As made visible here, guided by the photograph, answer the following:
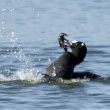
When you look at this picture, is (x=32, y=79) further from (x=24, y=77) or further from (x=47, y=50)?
(x=47, y=50)

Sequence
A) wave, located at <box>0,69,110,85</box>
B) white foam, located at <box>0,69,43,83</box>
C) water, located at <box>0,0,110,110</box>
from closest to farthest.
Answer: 1. water, located at <box>0,0,110,110</box>
2. wave, located at <box>0,69,110,85</box>
3. white foam, located at <box>0,69,43,83</box>

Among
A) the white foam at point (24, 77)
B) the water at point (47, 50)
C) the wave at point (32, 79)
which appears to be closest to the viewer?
the water at point (47, 50)

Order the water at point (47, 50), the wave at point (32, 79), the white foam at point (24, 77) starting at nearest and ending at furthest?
the water at point (47, 50) < the wave at point (32, 79) < the white foam at point (24, 77)

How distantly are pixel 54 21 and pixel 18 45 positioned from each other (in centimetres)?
506

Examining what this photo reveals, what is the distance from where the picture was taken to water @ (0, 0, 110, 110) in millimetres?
19094

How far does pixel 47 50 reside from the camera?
25.7 meters

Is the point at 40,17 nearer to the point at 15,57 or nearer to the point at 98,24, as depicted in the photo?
the point at 98,24

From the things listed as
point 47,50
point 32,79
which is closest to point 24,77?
point 32,79

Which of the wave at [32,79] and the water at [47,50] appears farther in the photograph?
the wave at [32,79]

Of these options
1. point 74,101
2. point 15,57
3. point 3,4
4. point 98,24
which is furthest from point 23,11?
point 74,101

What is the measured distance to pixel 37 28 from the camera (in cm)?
3006

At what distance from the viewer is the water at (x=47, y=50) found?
19094 millimetres

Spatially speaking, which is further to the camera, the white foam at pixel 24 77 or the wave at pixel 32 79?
the white foam at pixel 24 77

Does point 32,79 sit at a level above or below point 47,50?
below
